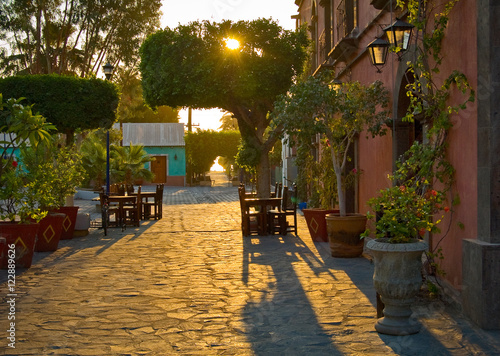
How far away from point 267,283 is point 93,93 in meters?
6.96

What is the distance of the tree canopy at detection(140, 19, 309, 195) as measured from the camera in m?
17.5

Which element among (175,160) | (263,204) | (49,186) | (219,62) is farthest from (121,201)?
(175,160)

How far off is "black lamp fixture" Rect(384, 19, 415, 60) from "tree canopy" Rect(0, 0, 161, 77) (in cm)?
2025

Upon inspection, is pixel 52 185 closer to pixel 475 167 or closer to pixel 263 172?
pixel 475 167

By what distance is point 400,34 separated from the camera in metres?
7.27

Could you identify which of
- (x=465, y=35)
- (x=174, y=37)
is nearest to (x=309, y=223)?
(x=465, y=35)

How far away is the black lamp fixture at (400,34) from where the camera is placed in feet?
23.6

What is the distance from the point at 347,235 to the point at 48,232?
500 centimetres

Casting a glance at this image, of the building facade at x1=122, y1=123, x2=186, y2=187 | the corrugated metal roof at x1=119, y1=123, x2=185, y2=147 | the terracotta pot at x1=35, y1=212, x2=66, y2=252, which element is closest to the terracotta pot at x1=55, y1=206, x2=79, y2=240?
the terracotta pot at x1=35, y1=212, x2=66, y2=252

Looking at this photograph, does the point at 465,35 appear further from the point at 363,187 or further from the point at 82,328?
the point at 363,187

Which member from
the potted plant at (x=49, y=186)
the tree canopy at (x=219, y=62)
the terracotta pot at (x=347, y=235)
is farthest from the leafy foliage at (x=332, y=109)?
the tree canopy at (x=219, y=62)

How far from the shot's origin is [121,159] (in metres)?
30.6

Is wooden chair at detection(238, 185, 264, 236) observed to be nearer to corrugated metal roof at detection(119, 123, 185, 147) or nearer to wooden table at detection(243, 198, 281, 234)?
wooden table at detection(243, 198, 281, 234)

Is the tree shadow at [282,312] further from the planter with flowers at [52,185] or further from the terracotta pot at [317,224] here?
the planter with flowers at [52,185]
